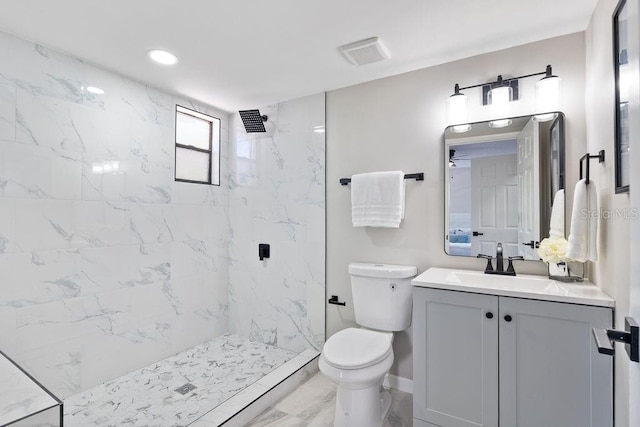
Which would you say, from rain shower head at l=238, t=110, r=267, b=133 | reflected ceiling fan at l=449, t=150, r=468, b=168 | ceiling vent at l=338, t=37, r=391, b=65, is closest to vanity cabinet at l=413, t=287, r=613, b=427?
reflected ceiling fan at l=449, t=150, r=468, b=168

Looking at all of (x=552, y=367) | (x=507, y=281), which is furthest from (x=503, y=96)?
(x=552, y=367)

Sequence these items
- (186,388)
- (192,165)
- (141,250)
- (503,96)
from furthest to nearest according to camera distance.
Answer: (192,165) < (141,250) < (186,388) < (503,96)

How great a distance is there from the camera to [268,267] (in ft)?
9.95

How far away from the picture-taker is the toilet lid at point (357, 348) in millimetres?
1809

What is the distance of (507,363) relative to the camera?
5.27 ft

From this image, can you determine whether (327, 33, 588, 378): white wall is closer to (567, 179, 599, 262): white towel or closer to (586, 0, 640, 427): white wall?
(586, 0, 640, 427): white wall

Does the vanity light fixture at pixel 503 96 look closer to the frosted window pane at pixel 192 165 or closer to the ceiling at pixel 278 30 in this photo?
the ceiling at pixel 278 30

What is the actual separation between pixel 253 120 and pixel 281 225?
95 centimetres

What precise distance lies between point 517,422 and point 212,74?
2.74 meters

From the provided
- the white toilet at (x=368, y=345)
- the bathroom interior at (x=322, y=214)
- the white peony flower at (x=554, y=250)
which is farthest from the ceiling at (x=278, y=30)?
the white toilet at (x=368, y=345)

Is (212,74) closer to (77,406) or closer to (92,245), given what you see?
(92,245)

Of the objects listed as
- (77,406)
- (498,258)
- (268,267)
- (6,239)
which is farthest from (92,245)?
(498,258)

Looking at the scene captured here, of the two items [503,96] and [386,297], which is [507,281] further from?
[503,96]

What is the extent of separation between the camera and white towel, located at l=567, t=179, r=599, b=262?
152cm
